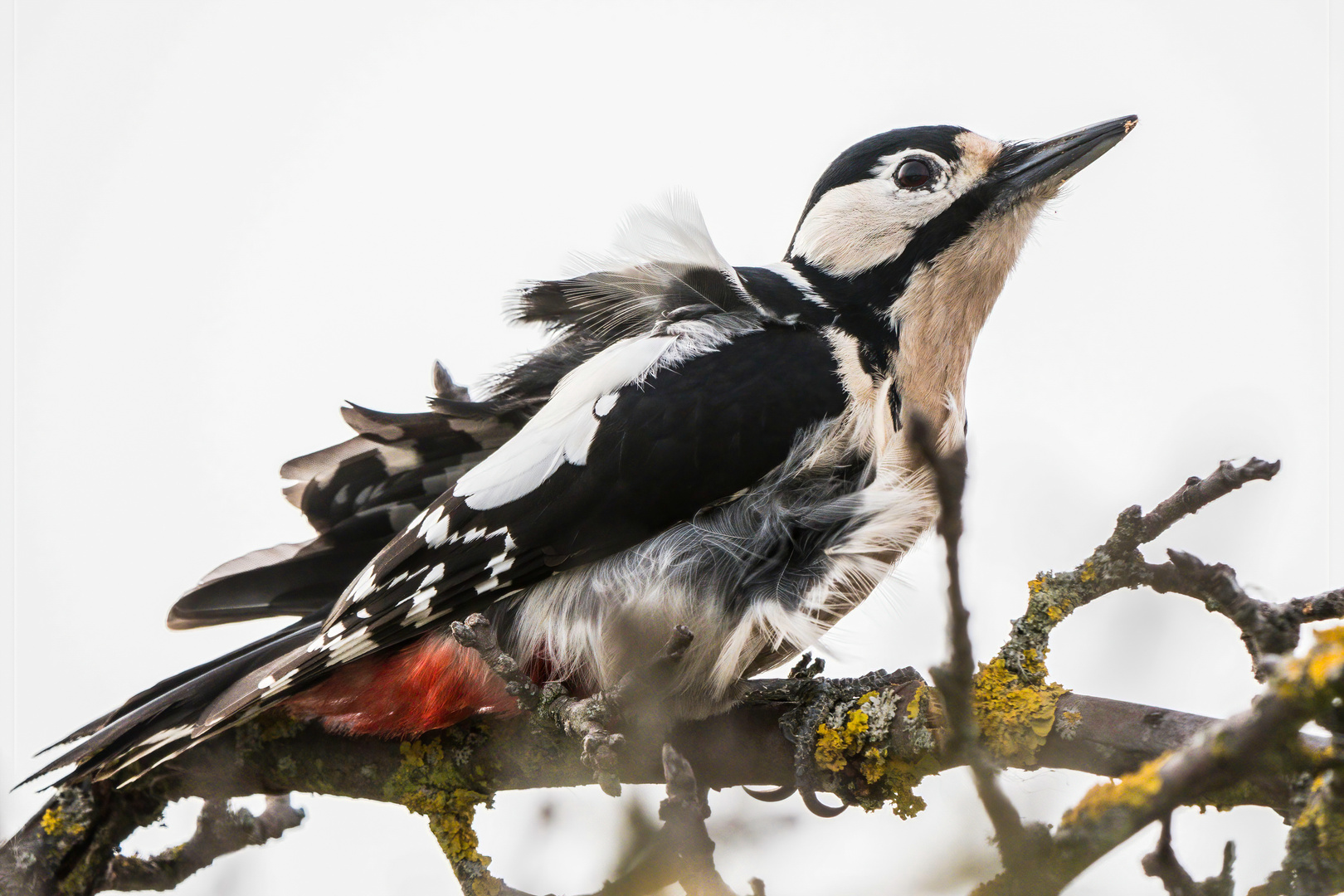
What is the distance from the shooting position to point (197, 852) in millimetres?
2541

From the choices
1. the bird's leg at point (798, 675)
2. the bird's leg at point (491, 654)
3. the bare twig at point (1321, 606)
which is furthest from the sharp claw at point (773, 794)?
the bare twig at point (1321, 606)

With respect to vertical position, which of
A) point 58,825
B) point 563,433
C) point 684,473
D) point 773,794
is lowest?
point 773,794

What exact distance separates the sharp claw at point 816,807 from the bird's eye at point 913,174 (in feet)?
4.70

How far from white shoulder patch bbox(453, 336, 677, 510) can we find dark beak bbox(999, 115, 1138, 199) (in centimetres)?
94

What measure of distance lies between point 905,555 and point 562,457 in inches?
29.5

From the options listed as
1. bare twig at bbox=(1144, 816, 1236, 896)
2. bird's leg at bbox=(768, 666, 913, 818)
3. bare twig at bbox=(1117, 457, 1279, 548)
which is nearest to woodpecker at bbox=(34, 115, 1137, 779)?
bird's leg at bbox=(768, 666, 913, 818)

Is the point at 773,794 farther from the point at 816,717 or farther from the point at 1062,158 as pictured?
the point at 1062,158

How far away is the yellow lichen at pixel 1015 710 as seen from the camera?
164 cm

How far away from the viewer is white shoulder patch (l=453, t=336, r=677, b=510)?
86.4 inches

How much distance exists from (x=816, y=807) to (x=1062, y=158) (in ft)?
5.15

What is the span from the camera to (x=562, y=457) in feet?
7.18

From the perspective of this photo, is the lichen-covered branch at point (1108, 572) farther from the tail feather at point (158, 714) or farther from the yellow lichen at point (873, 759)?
the tail feather at point (158, 714)

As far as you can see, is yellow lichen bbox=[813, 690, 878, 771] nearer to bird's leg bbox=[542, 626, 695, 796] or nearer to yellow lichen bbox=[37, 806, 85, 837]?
bird's leg bbox=[542, 626, 695, 796]

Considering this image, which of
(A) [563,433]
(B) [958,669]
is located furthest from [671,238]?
(B) [958,669]
